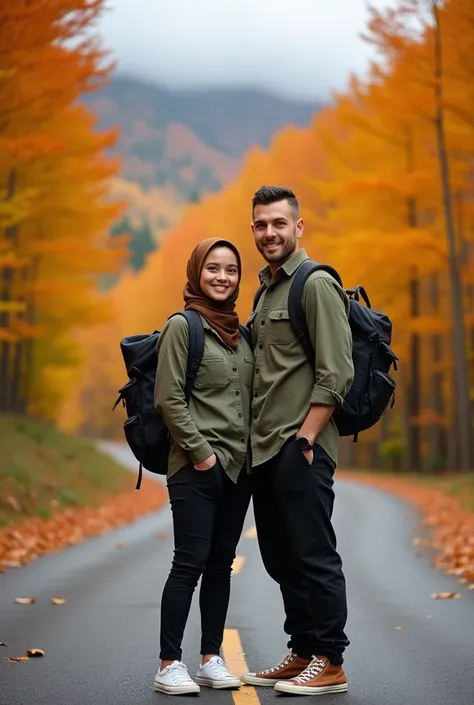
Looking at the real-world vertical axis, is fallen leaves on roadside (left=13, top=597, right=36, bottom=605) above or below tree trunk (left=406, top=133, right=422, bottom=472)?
below

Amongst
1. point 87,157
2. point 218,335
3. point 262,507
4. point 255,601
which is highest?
point 87,157

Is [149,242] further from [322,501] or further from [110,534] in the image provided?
[322,501]

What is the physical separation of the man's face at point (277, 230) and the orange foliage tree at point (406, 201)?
1362 cm

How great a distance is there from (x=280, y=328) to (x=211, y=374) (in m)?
0.42

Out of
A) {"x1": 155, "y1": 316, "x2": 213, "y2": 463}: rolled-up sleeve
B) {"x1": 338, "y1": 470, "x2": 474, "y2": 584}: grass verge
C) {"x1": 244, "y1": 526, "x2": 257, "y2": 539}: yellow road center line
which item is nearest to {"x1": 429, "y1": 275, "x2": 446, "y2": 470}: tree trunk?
{"x1": 338, "y1": 470, "x2": 474, "y2": 584}: grass verge

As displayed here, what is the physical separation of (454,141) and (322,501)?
1729 centimetres

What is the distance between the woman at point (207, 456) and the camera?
5160mm

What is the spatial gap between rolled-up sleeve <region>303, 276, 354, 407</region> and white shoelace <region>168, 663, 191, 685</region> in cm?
146

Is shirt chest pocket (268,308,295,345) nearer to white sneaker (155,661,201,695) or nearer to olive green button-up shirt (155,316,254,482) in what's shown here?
olive green button-up shirt (155,316,254,482)

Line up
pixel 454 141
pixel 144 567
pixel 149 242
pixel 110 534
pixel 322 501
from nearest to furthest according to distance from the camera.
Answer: pixel 322 501
pixel 144 567
pixel 110 534
pixel 454 141
pixel 149 242

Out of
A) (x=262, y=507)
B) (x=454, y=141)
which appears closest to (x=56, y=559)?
(x=262, y=507)

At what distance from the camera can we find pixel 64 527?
14406mm

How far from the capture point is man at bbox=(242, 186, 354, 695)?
16.8 ft

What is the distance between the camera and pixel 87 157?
70.5 feet
